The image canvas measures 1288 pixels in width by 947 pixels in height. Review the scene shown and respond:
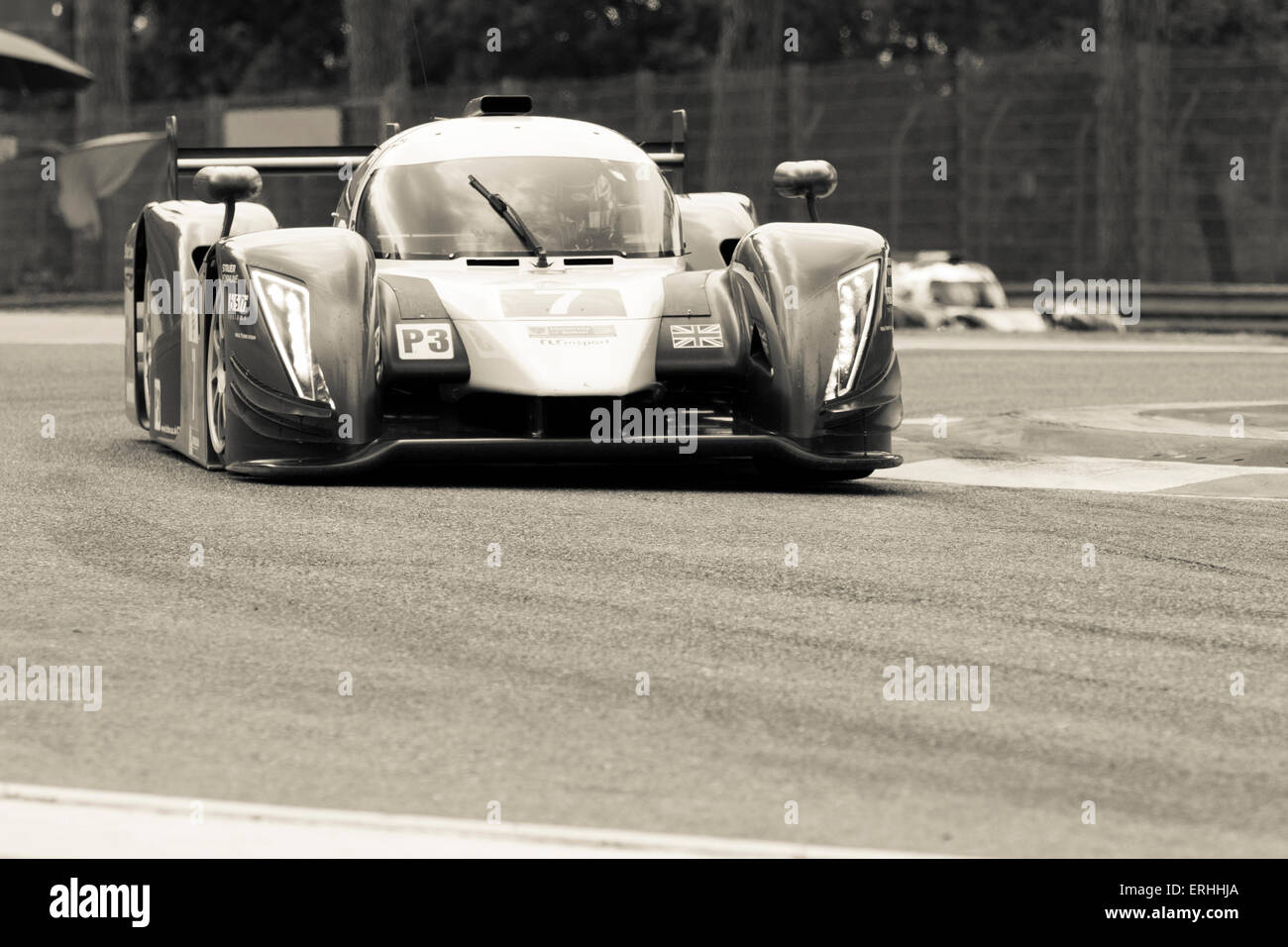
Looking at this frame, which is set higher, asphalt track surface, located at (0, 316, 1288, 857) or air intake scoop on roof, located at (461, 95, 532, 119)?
air intake scoop on roof, located at (461, 95, 532, 119)

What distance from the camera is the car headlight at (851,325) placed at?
8.53 metres

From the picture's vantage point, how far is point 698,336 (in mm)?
8492

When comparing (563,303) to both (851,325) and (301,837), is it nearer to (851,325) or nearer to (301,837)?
(851,325)

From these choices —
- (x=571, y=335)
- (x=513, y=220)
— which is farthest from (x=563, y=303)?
(x=513, y=220)

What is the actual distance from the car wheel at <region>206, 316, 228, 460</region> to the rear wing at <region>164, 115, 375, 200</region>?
2.03 meters

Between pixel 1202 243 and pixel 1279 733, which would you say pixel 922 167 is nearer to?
pixel 1202 243

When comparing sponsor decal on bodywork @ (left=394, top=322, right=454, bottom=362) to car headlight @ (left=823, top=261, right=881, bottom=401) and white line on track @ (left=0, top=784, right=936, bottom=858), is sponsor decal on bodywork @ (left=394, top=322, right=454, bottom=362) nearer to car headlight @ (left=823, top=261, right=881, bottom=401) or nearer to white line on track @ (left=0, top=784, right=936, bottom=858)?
car headlight @ (left=823, top=261, right=881, bottom=401)

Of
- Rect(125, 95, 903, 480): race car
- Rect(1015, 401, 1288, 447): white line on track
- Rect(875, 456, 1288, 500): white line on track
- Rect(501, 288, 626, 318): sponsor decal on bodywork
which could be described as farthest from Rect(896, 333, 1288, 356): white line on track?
Rect(501, 288, 626, 318): sponsor decal on bodywork

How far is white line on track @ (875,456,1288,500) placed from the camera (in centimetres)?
930

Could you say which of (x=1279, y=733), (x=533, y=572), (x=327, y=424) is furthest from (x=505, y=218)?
(x=1279, y=733)

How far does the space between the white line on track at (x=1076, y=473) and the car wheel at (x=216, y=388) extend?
267cm

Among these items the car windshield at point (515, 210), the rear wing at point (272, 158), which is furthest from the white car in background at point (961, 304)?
the car windshield at point (515, 210)

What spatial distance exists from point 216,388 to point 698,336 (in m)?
1.86

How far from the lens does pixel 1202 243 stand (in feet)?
77.0
